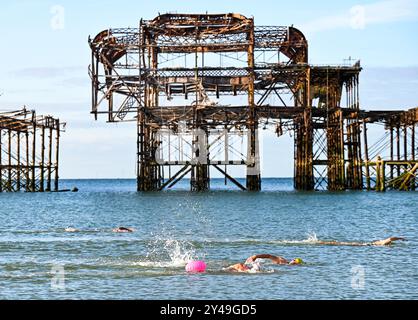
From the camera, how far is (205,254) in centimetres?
3359

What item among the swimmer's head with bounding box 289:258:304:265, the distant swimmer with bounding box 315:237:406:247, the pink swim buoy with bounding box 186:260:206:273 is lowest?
the distant swimmer with bounding box 315:237:406:247

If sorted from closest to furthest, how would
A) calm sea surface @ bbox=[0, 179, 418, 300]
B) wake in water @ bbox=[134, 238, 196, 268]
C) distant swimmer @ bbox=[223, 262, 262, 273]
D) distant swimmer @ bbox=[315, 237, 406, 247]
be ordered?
calm sea surface @ bbox=[0, 179, 418, 300], distant swimmer @ bbox=[223, 262, 262, 273], wake in water @ bbox=[134, 238, 196, 268], distant swimmer @ bbox=[315, 237, 406, 247]

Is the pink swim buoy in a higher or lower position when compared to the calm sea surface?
higher

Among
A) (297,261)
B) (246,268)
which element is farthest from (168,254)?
(246,268)

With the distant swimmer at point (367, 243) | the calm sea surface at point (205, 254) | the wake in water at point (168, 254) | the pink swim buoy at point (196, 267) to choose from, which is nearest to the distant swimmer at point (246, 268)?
the calm sea surface at point (205, 254)

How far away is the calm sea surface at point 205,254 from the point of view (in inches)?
960

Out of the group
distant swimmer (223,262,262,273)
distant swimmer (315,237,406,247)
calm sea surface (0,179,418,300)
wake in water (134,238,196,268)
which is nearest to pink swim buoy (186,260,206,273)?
calm sea surface (0,179,418,300)

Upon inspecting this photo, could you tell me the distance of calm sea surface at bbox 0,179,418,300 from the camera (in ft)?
80.0

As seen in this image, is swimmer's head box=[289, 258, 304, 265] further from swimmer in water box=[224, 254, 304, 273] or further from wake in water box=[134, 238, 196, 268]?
wake in water box=[134, 238, 196, 268]

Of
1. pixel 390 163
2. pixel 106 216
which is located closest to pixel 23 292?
pixel 106 216

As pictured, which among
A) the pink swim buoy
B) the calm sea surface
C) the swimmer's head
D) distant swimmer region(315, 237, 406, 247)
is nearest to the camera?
the calm sea surface
